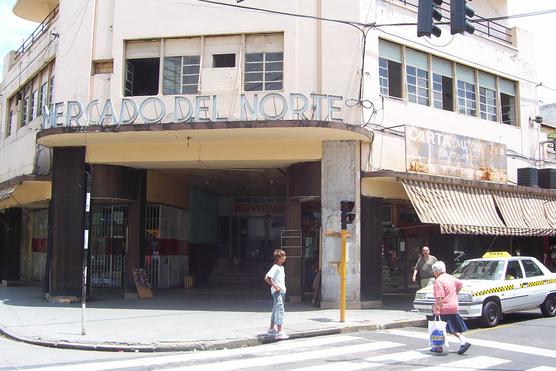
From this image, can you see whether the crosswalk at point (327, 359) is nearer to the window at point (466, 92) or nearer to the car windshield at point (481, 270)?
the car windshield at point (481, 270)

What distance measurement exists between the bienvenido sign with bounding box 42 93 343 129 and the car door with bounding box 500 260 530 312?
6.09 metres

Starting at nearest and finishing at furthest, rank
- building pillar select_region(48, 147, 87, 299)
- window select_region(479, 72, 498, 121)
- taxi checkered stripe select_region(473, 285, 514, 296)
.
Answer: taxi checkered stripe select_region(473, 285, 514, 296) → building pillar select_region(48, 147, 87, 299) → window select_region(479, 72, 498, 121)

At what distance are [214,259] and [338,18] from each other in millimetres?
13886

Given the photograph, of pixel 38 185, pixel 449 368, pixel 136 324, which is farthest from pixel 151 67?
pixel 449 368

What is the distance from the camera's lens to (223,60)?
17.5m

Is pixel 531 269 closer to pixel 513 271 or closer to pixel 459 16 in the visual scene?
pixel 513 271

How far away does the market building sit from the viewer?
16516mm

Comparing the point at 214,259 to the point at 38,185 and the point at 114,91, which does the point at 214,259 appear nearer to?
the point at 38,185

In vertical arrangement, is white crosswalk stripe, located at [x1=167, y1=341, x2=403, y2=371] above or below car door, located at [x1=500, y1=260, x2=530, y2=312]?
below

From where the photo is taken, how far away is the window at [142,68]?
58.9 ft

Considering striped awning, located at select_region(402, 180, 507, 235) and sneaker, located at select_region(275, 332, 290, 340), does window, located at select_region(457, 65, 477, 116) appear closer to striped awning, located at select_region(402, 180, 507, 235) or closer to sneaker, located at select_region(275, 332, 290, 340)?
striped awning, located at select_region(402, 180, 507, 235)

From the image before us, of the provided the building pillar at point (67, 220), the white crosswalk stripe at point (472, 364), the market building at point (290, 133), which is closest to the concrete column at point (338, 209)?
the market building at point (290, 133)

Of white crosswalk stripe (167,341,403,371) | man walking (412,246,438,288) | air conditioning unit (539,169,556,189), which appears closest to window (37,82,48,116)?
man walking (412,246,438,288)

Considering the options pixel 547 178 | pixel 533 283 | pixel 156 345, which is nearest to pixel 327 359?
pixel 156 345
